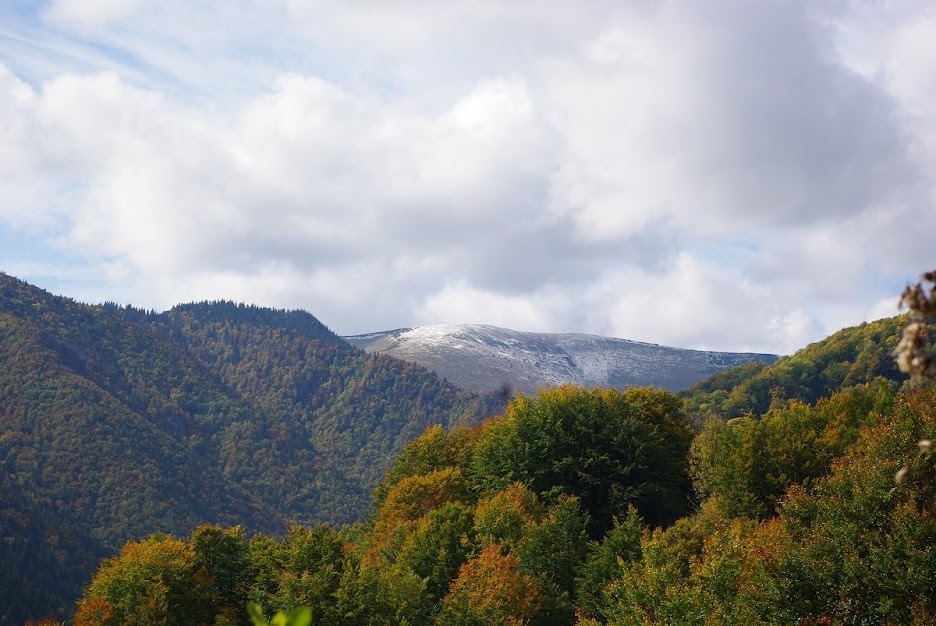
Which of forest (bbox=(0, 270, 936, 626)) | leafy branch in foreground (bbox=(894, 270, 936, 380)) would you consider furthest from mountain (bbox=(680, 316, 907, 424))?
leafy branch in foreground (bbox=(894, 270, 936, 380))

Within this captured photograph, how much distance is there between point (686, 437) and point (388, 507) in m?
32.4

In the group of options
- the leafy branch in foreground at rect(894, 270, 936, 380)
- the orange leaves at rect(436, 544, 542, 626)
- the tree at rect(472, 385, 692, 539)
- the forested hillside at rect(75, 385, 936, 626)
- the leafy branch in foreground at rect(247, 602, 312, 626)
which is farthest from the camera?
the tree at rect(472, 385, 692, 539)

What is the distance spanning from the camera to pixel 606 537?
68875 millimetres

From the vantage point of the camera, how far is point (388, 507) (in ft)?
309

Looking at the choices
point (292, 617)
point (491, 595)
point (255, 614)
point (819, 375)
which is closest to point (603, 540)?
point (491, 595)

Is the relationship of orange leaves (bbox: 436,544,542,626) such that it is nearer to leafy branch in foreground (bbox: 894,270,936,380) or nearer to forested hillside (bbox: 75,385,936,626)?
forested hillside (bbox: 75,385,936,626)

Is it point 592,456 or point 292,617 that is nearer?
point 292,617

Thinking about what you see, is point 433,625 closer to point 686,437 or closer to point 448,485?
point 448,485

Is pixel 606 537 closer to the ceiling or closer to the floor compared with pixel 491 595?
closer to the ceiling

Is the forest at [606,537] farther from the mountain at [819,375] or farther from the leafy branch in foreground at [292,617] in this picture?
the mountain at [819,375]

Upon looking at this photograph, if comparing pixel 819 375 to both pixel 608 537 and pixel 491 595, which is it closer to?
pixel 608 537

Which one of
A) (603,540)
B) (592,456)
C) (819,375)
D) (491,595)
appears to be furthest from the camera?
(819,375)

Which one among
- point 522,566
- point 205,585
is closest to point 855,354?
point 522,566

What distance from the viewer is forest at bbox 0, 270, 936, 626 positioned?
1758 inches
